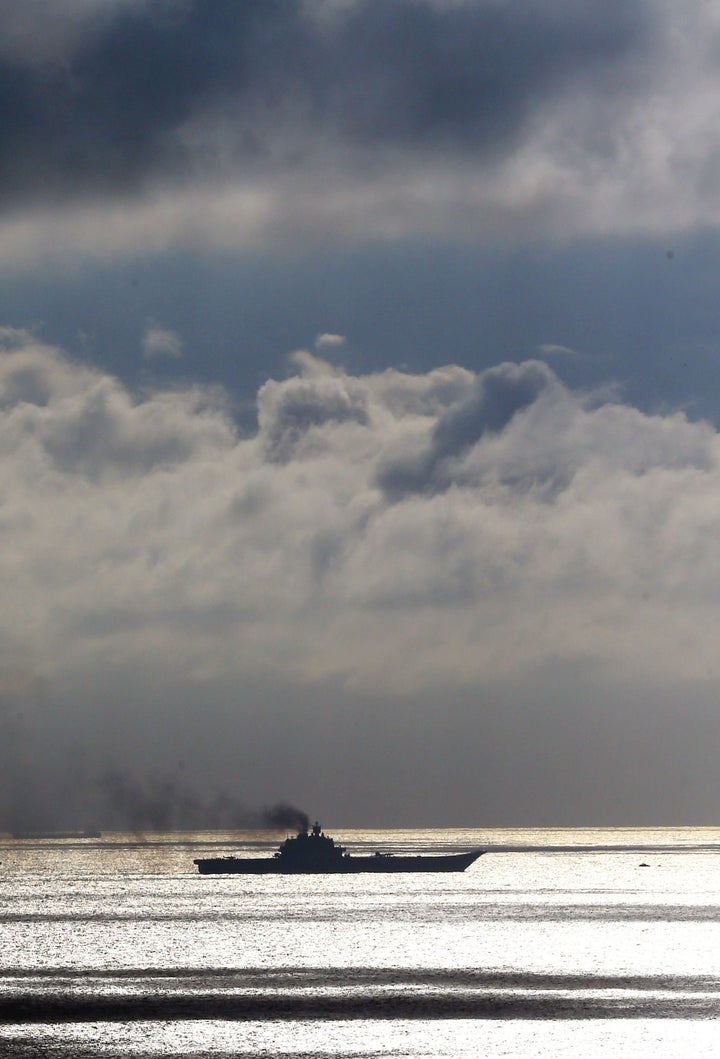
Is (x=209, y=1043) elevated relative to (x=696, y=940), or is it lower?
lower

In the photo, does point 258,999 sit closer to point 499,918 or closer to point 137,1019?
point 137,1019

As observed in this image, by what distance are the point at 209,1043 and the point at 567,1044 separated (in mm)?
13485

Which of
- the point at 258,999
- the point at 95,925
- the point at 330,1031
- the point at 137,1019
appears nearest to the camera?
the point at 330,1031

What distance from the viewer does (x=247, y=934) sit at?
114 meters

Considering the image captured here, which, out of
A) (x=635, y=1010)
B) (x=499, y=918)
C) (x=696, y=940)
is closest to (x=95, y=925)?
(x=499, y=918)

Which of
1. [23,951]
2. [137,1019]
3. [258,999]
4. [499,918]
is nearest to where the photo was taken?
[137,1019]

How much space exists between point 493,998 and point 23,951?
4552 centimetres

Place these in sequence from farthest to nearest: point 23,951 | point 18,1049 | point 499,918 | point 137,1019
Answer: point 499,918, point 23,951, point 137,1019, point 18,1049

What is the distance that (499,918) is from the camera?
140750mm

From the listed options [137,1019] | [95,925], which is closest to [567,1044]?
[137,1019]

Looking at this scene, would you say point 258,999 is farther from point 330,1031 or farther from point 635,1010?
point 635,1010

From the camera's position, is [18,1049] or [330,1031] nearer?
[18,1049]

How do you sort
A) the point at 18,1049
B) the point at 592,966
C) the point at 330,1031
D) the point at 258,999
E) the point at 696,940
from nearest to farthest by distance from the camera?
the point at 18,1049, the point at 330,1031, the point at 258,999, the point at 592,966, the point at 696,940

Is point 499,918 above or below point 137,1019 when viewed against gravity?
above
